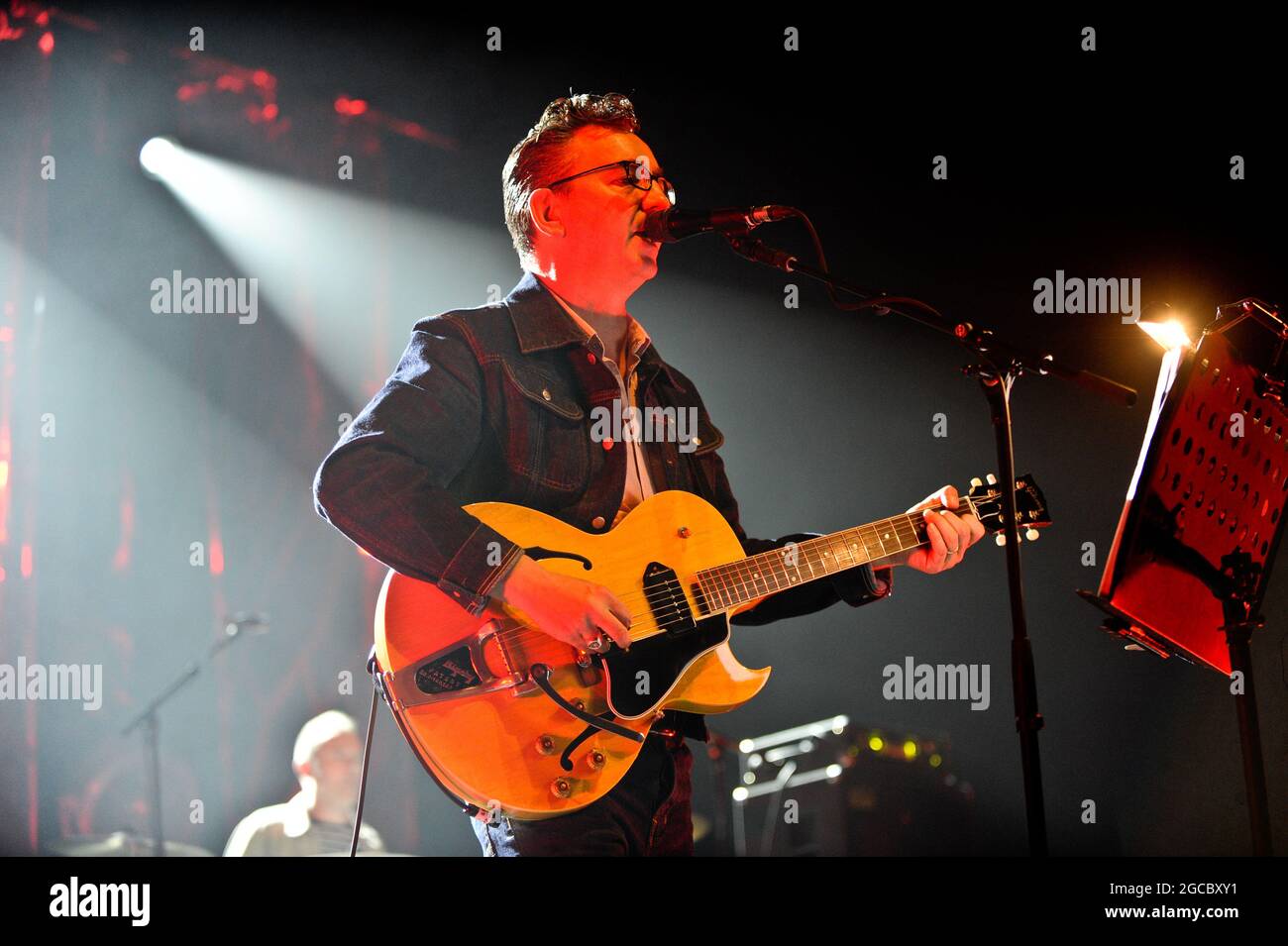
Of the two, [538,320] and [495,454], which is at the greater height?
[538,320]

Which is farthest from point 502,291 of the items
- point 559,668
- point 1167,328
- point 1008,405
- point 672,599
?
point 1167,328

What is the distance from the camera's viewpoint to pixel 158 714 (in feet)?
10.9

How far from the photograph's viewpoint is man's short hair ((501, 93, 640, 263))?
289 centimetres

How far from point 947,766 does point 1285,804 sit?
96cm

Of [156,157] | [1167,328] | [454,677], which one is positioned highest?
[156,157]

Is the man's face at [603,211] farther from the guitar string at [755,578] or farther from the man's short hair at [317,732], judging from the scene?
the man's short hair at [317,732]

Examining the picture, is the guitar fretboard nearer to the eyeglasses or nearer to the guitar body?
the guitar body

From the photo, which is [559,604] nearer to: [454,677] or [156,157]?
[454,677]

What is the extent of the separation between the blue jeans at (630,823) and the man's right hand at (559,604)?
0.98ft

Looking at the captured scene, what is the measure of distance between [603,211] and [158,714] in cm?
195

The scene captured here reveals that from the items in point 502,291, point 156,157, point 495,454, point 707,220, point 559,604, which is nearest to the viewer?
point 559,604

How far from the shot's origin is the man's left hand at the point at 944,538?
9.11ft

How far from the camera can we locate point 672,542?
8.59ft

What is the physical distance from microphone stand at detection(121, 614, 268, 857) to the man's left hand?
1.90 m
